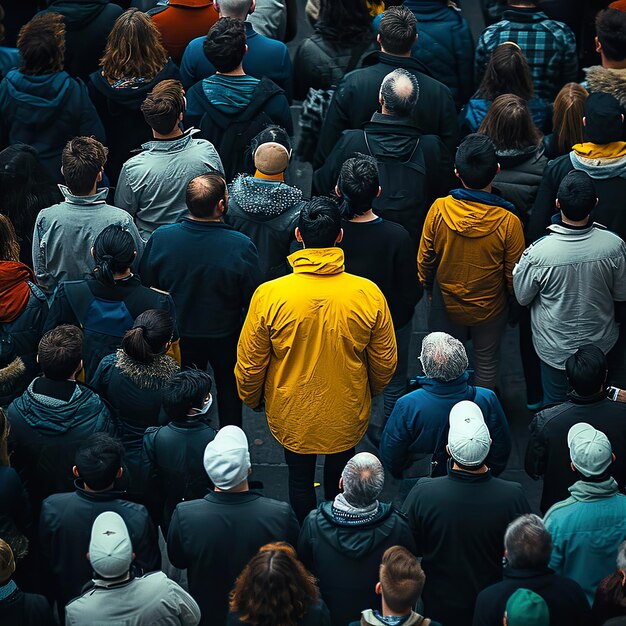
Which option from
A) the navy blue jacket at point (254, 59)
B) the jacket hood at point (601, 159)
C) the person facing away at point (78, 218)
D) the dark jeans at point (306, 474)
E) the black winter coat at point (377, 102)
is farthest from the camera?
the navy blue jacket at point (254, 59)

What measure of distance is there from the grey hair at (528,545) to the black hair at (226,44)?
12.8 feet

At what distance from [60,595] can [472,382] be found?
3184 millimetres

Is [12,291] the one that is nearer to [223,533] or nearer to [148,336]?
[148,336]

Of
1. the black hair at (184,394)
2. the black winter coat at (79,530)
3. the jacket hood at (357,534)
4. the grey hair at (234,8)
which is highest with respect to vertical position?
the grey hair at (234,8)

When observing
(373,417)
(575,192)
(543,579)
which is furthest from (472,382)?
(543,579)

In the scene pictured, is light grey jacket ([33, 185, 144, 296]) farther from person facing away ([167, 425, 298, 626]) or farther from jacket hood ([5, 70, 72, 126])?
person facing away ([167, 425, 298, 626])

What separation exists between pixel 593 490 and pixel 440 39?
396 centimetres

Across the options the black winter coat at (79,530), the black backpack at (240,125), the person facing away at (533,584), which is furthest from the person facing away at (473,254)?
the black winter coat at (79,530)

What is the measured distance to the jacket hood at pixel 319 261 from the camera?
637cm

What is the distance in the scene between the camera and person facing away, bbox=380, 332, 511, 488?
6.20 m

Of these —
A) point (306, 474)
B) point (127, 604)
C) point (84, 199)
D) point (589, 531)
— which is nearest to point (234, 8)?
point (84, 199)

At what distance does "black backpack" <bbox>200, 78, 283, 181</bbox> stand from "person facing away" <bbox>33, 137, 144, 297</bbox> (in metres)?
1.03

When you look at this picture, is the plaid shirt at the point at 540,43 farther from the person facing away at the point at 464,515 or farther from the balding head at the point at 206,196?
the person facing away at the point at 464,515

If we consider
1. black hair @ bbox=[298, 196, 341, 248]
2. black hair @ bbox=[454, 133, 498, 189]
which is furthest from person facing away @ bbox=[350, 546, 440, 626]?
black hair @ bbox=[454, 133, 498, 189]
